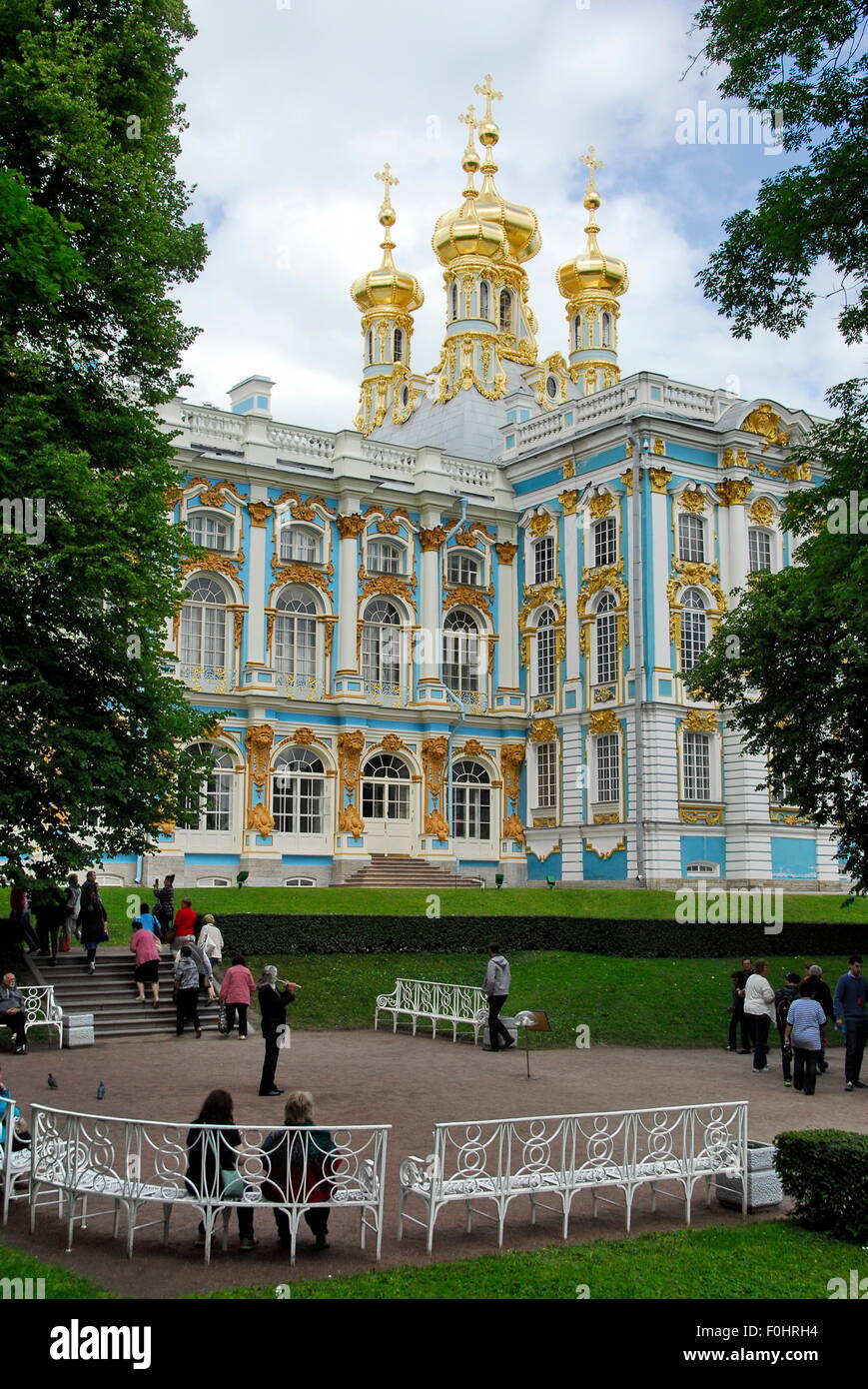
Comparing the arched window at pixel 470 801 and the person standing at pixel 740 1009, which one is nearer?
the person standing at pixel 740 1009

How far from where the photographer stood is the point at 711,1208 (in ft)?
33.5

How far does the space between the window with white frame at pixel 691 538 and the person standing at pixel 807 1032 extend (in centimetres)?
2444

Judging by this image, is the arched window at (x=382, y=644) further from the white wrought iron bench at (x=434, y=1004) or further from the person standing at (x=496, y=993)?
the person standing at (x=496, y=993)

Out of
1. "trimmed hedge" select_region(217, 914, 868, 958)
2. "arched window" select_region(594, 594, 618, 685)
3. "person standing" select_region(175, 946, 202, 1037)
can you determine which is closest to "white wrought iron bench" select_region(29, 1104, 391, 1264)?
"person standing" select_region(175, 946, 202, 1037)

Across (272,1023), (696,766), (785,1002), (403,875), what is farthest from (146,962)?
(696,766)

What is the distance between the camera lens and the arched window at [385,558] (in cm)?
4081

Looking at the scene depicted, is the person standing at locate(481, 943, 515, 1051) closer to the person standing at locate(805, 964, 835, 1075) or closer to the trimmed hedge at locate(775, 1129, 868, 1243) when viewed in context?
the person standing at locate(805, 964, 835, 1075)

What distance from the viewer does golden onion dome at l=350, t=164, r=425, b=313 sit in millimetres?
55125

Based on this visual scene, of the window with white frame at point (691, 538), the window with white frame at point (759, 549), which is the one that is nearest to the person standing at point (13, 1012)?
the window with white frame at point (691, 538)

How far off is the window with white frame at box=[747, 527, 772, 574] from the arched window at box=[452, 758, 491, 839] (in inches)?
419

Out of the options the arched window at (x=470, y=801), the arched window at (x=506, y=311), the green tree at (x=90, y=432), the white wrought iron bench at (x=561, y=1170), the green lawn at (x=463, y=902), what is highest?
the arched window at (x=506, y=311)

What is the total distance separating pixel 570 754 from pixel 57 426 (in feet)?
84.8

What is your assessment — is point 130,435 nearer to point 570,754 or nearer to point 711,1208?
point 711,1208
